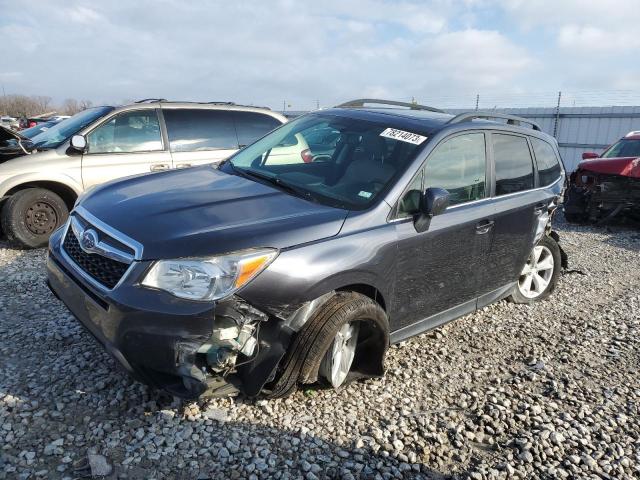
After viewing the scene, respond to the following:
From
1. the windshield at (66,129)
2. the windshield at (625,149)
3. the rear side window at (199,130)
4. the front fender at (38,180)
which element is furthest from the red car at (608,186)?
the front fender at (38,180)

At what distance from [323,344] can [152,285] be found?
970 mm

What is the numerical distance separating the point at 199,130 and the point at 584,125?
14.7m

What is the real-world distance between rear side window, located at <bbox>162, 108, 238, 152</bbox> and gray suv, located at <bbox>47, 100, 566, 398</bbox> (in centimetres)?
272

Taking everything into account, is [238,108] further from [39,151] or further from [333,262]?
[333,262]

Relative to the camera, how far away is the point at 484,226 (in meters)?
3.81

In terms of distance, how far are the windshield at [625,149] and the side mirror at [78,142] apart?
8.98 meters

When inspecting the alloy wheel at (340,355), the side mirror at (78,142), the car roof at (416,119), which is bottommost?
the alloy wheel at (340,355)

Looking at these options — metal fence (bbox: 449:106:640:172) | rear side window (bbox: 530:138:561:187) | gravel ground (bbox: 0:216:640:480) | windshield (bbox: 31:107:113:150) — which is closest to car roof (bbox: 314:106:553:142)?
rear side window (bbox: 530:138:561:187)

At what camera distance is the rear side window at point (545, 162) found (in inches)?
184

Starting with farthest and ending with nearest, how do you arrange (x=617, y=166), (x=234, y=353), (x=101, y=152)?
(x=617, y=166) → (x=101, y=152) → (x=234, y=353)

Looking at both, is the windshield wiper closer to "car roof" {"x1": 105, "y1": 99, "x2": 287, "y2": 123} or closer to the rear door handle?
the rear door handle

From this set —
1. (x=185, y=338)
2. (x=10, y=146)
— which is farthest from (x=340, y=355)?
(x=10, y=146)

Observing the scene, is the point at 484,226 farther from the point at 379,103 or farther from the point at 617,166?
the point at 617,166

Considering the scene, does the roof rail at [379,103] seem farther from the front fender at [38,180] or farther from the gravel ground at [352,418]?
the front fender at [38,180]
